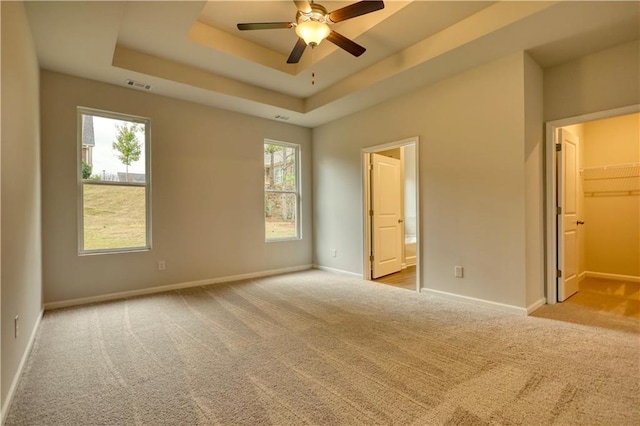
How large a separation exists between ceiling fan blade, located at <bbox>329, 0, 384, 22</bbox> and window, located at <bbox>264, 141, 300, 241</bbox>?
3.14 m

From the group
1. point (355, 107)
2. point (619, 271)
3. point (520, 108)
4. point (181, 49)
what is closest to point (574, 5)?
point (520, 108)

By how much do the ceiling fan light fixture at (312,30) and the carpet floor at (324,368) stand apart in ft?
8.70

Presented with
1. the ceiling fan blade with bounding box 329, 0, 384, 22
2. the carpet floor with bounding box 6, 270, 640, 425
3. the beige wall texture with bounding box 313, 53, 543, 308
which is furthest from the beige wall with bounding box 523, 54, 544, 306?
the ceiling fan blade with bounding box 329, 0, 384, 22

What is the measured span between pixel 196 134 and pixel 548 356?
480cm

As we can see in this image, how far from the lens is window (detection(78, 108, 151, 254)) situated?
150 inches

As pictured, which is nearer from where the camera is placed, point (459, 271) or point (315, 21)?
point (315, 21)

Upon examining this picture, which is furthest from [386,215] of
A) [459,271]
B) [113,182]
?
[113,182]

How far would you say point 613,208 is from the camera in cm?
473

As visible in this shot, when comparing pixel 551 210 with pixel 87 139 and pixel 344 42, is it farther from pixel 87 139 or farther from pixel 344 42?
pixel 87 139

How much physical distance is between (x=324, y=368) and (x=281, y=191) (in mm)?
3805

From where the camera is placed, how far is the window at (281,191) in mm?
5449

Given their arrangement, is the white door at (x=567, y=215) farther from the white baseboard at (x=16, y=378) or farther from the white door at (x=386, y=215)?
the white baseboard at (x=16, y=378)

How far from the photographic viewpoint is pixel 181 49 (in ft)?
11.3

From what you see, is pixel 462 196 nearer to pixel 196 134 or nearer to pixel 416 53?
pixel 416 53
